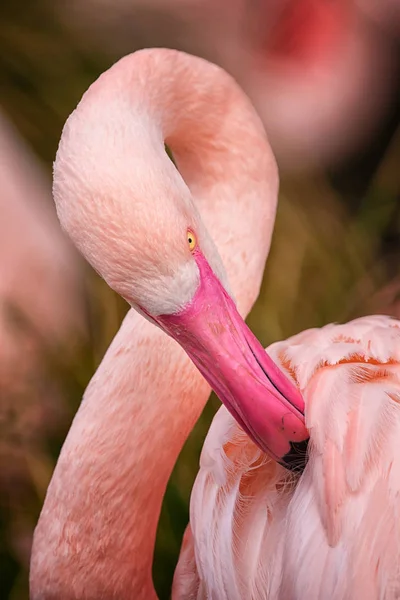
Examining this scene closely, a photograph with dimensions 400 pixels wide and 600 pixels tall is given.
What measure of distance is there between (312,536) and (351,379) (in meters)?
0.15

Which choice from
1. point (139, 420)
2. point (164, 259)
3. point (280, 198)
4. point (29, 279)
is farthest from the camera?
point (280, 198)

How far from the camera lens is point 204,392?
0.80 meters

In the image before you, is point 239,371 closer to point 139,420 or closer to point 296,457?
point 296,457

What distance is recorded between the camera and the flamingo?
21.1 inches

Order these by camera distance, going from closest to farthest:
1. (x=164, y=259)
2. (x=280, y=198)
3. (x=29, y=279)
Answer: (x=164, y=259)
(x=29, y=279)
(x=280, y=198)

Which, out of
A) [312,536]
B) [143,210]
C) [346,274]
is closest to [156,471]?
[312,536]

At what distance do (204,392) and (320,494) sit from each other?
0.27 m

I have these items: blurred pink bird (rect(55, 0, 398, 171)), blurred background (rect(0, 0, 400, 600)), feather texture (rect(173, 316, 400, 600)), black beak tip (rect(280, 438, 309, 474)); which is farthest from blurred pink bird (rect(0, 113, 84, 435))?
black beak tip (rect(280, 438, 309, 474))

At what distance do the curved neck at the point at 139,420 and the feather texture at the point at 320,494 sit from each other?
0.08 meters

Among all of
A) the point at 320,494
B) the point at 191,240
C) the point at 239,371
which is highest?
the point at 191,240

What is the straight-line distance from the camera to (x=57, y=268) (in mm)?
1032

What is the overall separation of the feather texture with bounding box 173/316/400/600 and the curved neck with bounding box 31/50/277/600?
0.08 meters

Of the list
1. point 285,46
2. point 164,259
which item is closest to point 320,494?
point 164,259

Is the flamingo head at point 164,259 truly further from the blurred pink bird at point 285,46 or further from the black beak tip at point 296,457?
the blurred pink bird at point 285,46
